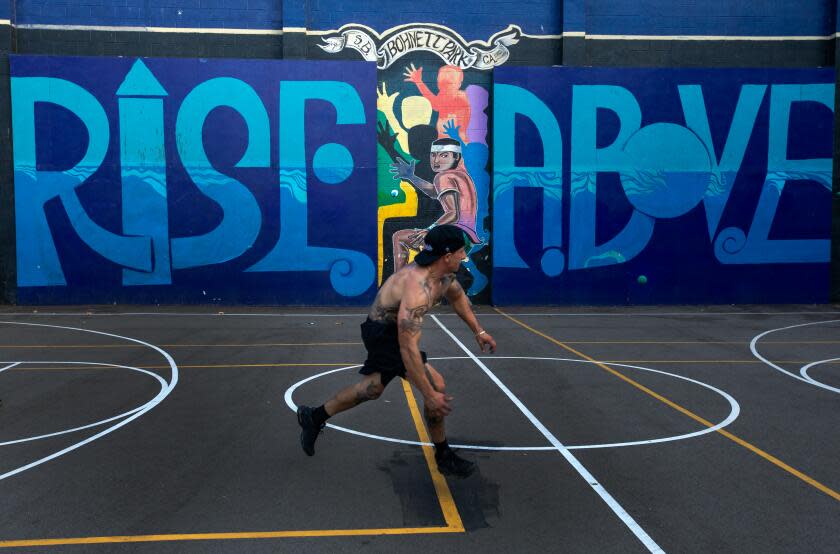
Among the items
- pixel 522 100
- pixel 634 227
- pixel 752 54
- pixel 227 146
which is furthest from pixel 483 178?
pixel 752 54

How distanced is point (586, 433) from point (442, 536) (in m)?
2.53

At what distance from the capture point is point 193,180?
17375mm

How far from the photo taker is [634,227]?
18.0 meters

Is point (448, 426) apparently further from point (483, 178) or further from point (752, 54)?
point (752, 54)

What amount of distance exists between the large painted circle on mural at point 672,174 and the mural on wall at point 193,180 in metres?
7.33

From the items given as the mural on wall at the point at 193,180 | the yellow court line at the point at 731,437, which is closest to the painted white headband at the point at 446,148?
the mural on wall at the point at 193,180

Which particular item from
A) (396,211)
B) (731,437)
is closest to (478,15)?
(396,211)

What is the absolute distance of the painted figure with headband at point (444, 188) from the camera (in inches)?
706

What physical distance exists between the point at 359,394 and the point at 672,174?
15.3 metres

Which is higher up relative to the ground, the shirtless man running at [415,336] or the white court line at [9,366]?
the shirtless man running at [415,336]

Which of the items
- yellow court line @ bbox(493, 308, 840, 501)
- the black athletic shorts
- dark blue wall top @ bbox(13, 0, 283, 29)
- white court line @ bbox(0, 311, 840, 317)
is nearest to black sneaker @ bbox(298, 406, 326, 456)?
the black athletic shorts

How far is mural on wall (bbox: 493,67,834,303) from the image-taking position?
58.5ft

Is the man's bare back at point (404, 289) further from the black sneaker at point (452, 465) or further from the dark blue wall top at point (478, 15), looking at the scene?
the dark blue wall top at point (478, 15)

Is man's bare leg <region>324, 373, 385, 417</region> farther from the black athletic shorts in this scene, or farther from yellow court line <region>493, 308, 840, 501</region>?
yellow court line <region>493, 308, 840, 501</region>
